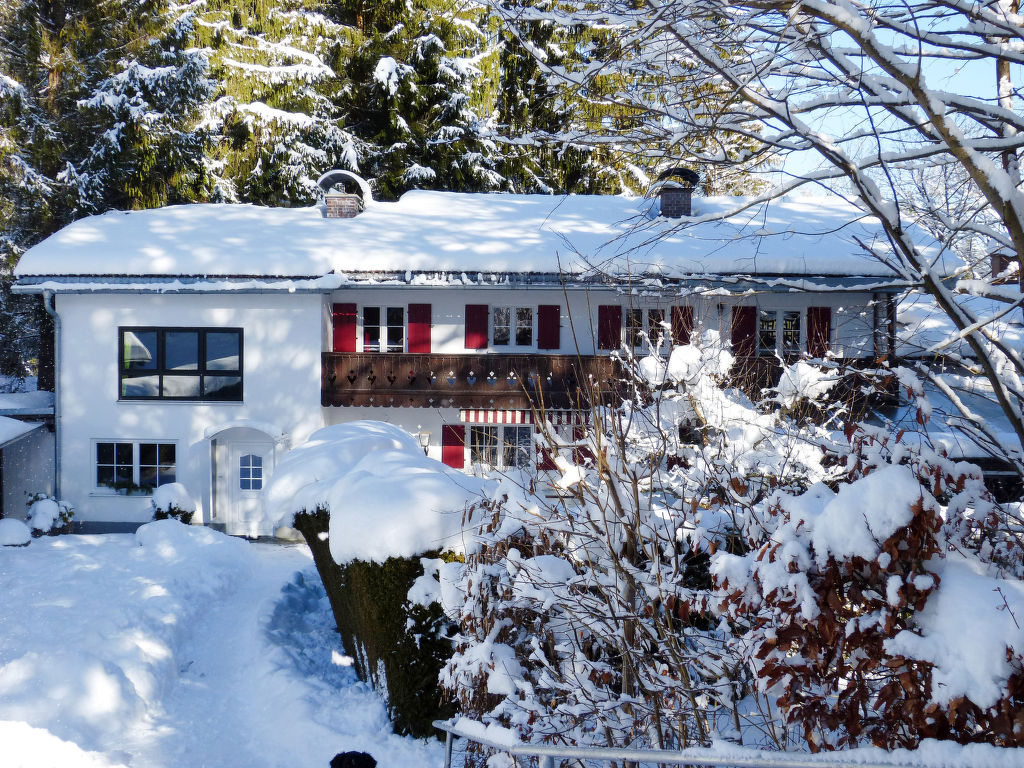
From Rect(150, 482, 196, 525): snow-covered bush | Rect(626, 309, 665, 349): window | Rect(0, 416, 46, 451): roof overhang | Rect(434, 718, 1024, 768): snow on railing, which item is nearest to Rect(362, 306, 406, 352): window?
Rect(150, 482, 196, 525): snow-covered bush

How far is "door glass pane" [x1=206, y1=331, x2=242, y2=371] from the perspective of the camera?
17734 millimetres

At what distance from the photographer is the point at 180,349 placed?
58.3ft

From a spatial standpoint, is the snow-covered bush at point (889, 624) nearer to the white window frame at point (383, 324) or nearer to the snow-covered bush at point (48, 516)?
the white window frame at point (383, 324)

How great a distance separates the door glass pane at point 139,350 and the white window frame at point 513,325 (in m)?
7.75

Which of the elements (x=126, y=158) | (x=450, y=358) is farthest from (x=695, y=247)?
(x=126, y=158)

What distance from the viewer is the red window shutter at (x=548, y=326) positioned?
725 inches

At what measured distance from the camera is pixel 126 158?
23.8 metres

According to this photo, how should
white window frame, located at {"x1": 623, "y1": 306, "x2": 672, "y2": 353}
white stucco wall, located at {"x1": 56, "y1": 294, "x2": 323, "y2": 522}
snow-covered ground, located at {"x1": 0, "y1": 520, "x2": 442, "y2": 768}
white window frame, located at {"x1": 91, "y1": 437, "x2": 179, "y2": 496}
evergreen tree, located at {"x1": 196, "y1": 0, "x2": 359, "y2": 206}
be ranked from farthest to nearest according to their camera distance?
evergreen tree, located at {"x1": 196, "y1": 0, "x2": 359, "y2": 206} → white window frame, located at {"x1": 91, "y1": 437, "x2": 179, "y2": 496} → white stucco wall, located at {"x1": 56, "y1": 294, "x2": 323, "y2": 522} → white window frame, located at {"x1": 623, "y1": 306, "x2": 672, "y2": 353} → snow-covered ground, located at {"x1": 0, "y1": 520, "x2": 442, "y2": 768}

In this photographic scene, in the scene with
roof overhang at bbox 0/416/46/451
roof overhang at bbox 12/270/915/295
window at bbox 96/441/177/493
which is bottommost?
window at bbox 96/441/177/493

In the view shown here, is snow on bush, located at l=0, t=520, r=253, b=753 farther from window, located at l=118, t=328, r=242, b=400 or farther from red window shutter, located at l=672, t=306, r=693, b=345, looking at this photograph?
red window shutter, located at l=672, t=306, r=693, b=345

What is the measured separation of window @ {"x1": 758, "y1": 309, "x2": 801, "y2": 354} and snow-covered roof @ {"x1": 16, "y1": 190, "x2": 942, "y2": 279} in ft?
4.58

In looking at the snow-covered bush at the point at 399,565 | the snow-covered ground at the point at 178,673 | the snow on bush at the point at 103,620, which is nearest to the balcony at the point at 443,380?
the snow on bush at the point at 103,620

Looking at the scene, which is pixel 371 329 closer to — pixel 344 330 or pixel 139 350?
pixel 344 330

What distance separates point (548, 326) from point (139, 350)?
31.0ft
